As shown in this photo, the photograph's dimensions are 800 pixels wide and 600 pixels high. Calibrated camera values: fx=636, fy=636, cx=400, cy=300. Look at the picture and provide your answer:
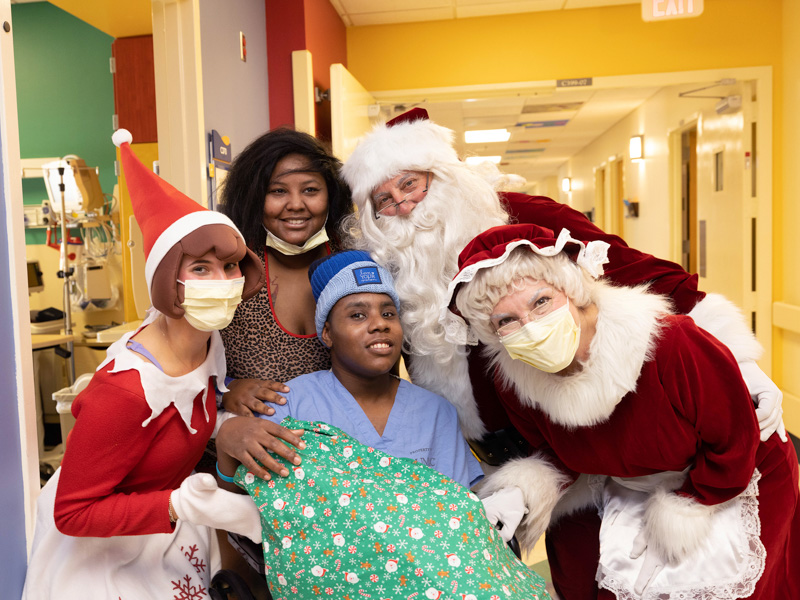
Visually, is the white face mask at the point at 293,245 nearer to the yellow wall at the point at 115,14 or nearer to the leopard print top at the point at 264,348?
the leopard print top at the point at 264,348

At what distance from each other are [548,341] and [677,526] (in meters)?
0.59

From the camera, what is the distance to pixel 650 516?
5.40 ft

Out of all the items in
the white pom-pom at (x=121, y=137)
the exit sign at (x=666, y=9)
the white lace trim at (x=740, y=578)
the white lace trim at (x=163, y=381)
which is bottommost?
the white lace trim at (x=740, y=578)

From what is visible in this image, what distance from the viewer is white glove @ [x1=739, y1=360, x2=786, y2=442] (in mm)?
1620

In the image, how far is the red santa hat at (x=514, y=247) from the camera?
4.84 ft

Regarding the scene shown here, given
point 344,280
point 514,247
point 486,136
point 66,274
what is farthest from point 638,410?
point 486,136

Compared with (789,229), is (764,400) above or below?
below

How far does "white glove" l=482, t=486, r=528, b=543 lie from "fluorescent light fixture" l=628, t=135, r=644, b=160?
25.1ft

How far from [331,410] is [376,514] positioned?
384 millimetres

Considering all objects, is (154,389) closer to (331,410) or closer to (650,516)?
(331,410)

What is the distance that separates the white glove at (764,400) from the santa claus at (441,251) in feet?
0.94

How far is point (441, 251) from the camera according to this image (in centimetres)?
201

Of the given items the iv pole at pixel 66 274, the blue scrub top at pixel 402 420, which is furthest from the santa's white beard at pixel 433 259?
the iv pole at pixel 66 274

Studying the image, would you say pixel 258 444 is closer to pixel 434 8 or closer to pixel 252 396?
pixel 252 396
